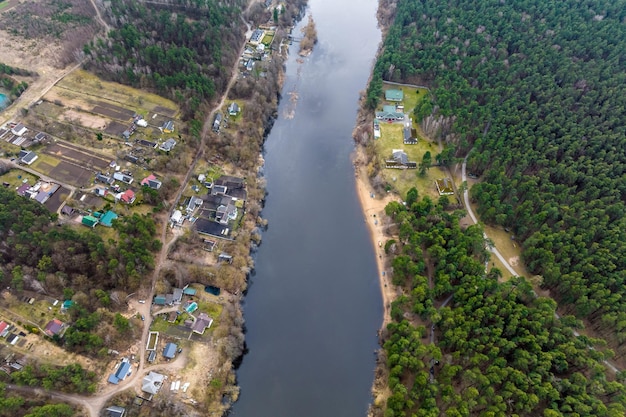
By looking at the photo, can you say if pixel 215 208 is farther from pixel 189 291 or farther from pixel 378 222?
pixel 378 222

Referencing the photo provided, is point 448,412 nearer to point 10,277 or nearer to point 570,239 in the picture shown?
point 570,239

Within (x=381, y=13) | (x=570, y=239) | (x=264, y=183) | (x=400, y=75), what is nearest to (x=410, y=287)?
(x=570, y=239)

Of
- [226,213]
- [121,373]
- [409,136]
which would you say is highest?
[409,136]

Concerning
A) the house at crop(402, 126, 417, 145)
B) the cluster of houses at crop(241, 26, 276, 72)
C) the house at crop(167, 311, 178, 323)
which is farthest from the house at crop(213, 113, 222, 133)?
the house at crop(167, 311, 178, 323)

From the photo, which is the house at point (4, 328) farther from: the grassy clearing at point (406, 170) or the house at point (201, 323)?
the grassy clearing at point (406, 170)

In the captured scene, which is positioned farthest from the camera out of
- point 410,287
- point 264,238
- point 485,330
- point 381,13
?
point 381,13

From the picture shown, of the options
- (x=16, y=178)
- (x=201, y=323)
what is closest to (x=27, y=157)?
(x=16, y=178)

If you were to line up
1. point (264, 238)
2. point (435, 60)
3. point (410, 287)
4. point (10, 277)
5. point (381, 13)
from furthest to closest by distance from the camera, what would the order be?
point (381, 13)
point (435, 60)
point (264, 238)
point (410, 287)
point (10, 277)
